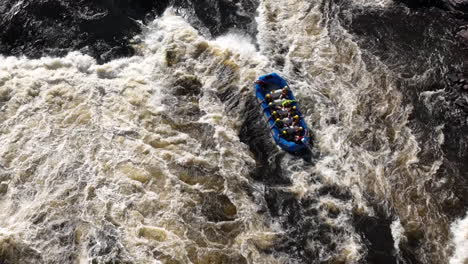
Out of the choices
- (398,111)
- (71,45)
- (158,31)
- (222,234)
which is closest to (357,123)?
(398,111)

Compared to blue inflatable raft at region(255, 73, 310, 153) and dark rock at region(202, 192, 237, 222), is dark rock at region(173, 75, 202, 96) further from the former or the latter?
dark rock at region(202, 192, 237, 222)

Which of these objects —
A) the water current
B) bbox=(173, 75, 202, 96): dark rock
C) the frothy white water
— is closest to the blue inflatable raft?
the water current

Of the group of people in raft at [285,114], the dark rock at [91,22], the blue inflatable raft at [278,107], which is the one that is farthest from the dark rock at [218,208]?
the dark rock at [91,22]

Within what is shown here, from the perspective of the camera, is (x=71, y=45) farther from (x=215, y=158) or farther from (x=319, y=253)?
(x=319, y=253)

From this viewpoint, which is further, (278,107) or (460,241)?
(278,107)

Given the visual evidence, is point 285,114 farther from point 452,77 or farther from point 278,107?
point 452,77

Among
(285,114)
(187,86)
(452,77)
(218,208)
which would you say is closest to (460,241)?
(285,114)

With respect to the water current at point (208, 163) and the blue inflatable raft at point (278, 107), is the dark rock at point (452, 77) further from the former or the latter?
the blue inflatable raft at point (278, 107)

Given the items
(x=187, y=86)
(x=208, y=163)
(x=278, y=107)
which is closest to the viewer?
(x=208, y=163)
